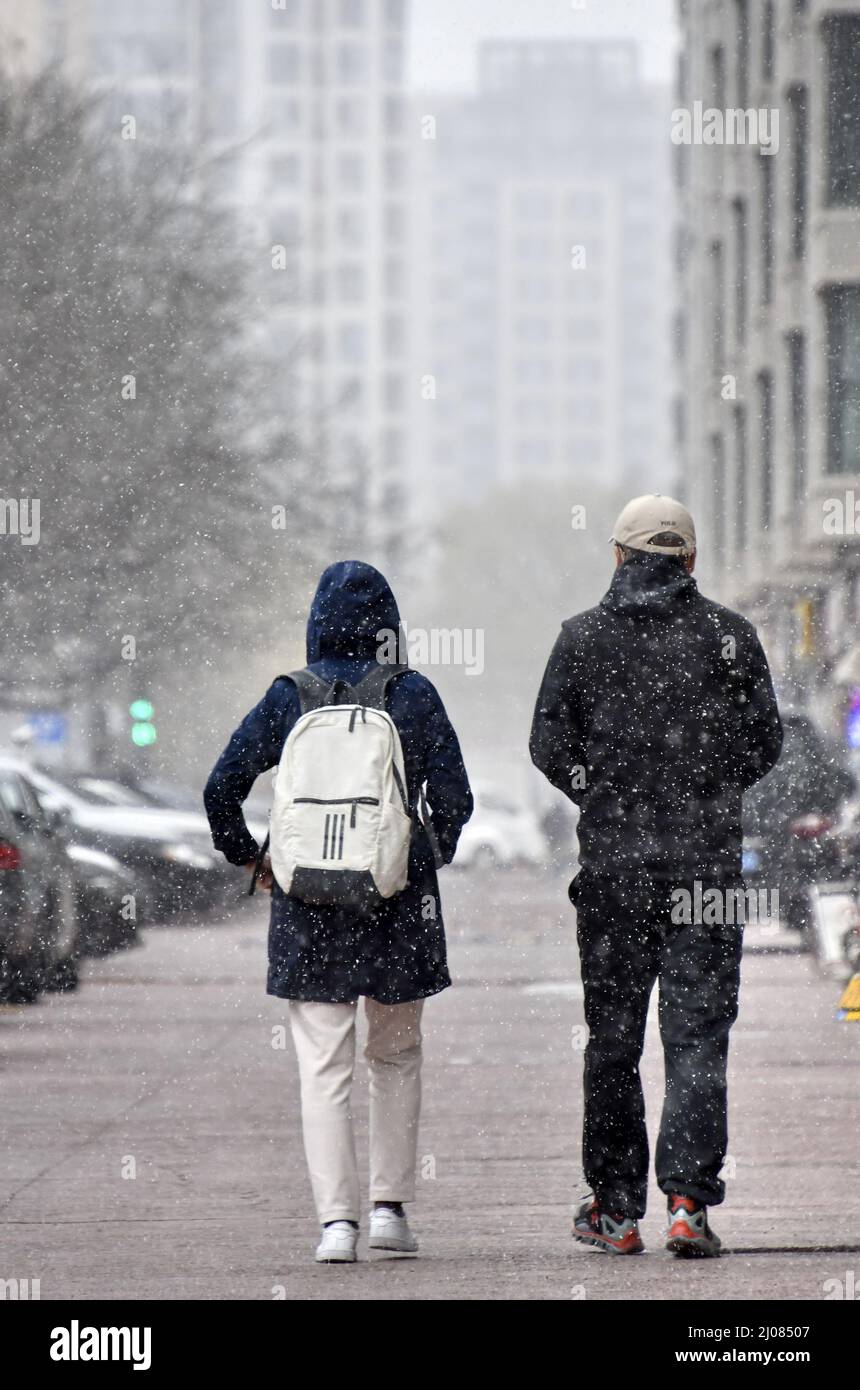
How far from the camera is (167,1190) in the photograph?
801cm

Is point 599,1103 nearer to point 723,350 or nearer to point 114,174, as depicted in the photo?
point 114,174

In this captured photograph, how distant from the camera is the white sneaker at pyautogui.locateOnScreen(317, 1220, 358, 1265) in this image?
6422 mm

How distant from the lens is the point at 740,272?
3766 cm

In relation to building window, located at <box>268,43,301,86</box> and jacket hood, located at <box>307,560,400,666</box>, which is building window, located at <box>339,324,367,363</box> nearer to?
building window, located at <box>268,43,301,86</box>

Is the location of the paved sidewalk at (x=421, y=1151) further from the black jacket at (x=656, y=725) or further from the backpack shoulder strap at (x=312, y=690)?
the backpack shoulder strap at (x=312, y=690)

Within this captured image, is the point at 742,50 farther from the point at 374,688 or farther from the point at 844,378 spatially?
the point at 374,688

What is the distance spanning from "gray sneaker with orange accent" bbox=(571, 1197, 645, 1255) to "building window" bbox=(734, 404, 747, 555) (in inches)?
1186

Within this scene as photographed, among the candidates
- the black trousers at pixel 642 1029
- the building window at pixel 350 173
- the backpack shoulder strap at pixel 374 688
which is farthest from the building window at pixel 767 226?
the building window at pixel 350 173

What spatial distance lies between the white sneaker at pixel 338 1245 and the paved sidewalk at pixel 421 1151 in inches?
1.7

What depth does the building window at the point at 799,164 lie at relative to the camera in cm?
3080

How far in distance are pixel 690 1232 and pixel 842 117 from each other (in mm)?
25708

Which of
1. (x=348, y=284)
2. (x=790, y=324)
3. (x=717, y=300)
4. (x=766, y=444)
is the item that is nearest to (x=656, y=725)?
(x=790, y=324)

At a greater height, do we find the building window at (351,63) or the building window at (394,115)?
the building window at (351,63)

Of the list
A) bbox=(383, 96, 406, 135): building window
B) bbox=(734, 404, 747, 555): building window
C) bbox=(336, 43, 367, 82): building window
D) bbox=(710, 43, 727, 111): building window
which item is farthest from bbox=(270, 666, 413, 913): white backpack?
bbox=(336, 43, 367, 82): building window
